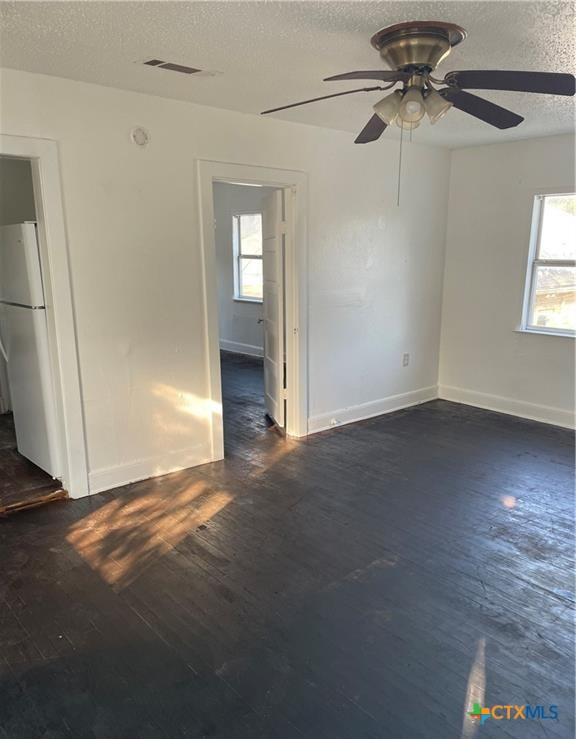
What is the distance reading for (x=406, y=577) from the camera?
262 cm

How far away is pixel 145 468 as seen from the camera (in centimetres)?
373

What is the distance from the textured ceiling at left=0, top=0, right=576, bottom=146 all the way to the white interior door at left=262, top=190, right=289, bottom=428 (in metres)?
1.13

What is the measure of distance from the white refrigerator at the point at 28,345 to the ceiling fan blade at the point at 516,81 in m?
2.44

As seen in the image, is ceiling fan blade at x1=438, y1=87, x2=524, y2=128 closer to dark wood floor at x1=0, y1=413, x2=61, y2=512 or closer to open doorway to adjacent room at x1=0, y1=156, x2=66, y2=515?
open doorway to adjacent room at x1=0, y1=156, x2=66, y2=515

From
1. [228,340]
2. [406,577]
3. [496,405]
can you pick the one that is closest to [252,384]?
[228,340]

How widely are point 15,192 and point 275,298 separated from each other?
239cm

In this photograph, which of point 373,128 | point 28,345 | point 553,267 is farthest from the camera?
point 553,267

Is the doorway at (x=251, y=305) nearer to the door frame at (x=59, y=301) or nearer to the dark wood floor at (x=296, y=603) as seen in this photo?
the dark wood floor at (x=296, y=603)

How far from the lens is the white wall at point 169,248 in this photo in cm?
317

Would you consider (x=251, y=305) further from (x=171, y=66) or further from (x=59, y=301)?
(x=171, y=66)

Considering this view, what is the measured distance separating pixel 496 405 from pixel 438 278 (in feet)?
4.66

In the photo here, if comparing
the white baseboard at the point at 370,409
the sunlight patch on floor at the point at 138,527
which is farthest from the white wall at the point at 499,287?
the sunlight patch on floor at the point at 138,527

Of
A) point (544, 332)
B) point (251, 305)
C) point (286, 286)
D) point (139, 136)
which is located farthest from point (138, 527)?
point (251, 305)

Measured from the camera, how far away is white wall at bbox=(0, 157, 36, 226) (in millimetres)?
4516
